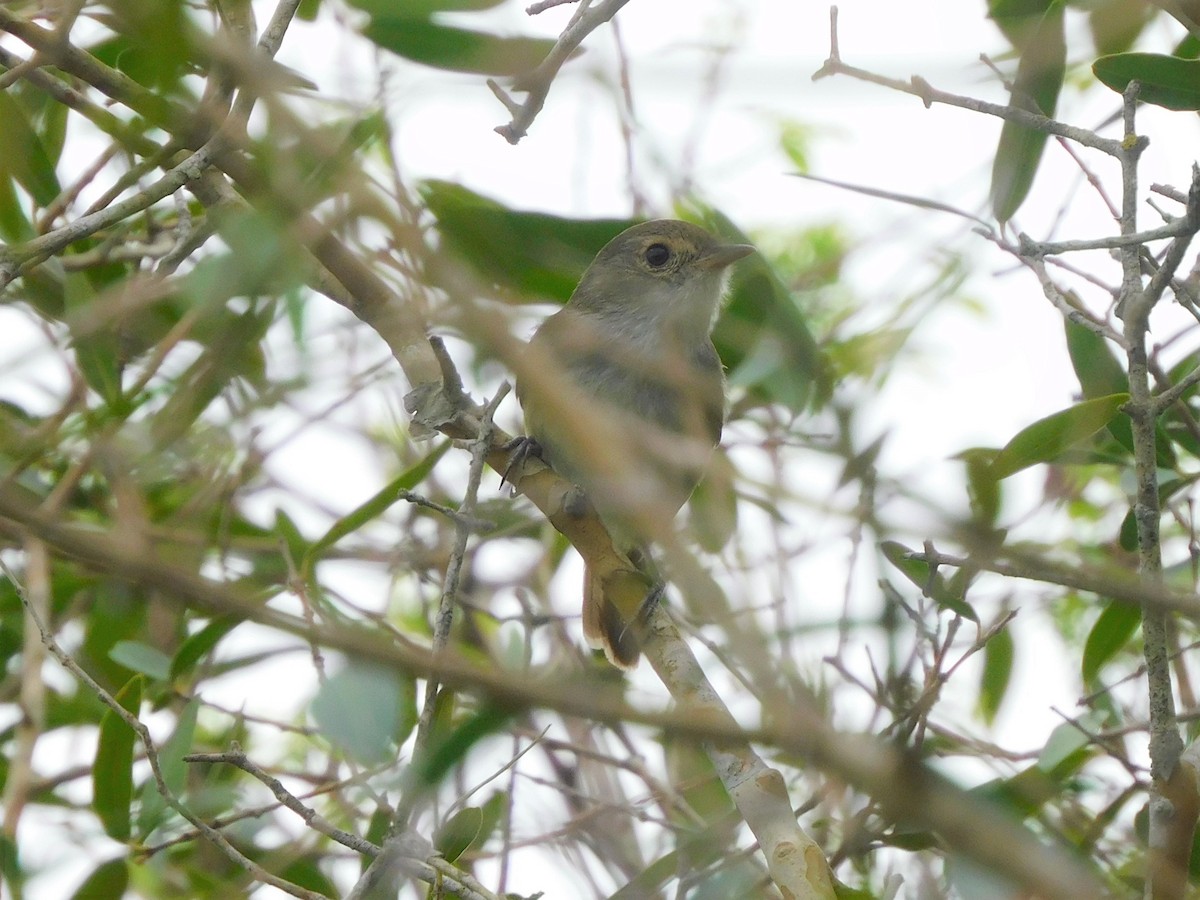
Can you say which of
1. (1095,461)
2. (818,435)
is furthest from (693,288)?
(818,435)

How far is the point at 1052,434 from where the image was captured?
2.75m

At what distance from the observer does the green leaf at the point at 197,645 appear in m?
3.54

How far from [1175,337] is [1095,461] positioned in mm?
362

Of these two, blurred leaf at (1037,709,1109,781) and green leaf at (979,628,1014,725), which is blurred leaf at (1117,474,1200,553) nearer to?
blurred leaf at (1037,709,1109,781)

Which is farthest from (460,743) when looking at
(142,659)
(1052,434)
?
(142,659)

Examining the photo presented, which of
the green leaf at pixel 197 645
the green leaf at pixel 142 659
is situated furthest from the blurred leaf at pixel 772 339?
the green leaf at pixel 142 659

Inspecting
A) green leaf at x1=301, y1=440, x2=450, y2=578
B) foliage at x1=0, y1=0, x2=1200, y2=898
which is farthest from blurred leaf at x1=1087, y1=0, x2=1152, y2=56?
green leaf at x1=301, y1=440, x2=450, y2=578

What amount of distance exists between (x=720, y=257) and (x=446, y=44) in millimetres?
2683

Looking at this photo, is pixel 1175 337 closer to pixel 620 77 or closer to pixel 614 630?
pixel 620 77

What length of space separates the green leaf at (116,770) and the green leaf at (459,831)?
1011mm

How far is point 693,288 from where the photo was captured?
17.1 ft

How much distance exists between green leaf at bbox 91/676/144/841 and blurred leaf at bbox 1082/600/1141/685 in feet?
7.69

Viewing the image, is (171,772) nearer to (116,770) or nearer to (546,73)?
(116,770)

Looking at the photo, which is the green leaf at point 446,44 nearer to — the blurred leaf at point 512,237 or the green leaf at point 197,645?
the blurred leaf at point 512,237
